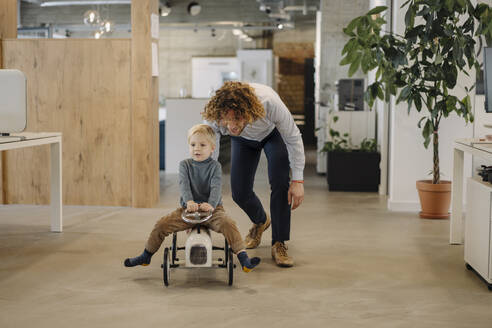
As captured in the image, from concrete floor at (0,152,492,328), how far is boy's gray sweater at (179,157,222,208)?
452mm

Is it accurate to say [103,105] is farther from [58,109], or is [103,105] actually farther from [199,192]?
[199,192]

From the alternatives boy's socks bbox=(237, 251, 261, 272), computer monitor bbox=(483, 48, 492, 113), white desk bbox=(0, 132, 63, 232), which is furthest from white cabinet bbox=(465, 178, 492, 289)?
white desk bbox=(0, 132, 63, 232)

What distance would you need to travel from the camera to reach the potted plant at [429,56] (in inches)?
174

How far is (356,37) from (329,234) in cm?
156

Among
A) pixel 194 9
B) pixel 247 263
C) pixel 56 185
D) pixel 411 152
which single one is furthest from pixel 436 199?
pixel 194 9

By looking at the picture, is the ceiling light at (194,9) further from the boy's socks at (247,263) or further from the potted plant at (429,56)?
the boy's socks at (247,263)

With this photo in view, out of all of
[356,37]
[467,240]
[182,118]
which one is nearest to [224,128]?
[467,240]

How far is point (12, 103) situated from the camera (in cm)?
374

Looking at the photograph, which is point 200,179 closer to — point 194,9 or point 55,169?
point 55,169

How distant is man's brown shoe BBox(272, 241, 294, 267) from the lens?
346cm

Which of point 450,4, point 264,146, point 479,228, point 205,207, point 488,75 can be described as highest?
point 450,4

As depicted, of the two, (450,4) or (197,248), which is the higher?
(450,4)

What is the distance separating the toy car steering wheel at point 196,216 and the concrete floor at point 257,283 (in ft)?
1.13

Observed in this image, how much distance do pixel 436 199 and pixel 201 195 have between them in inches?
103
